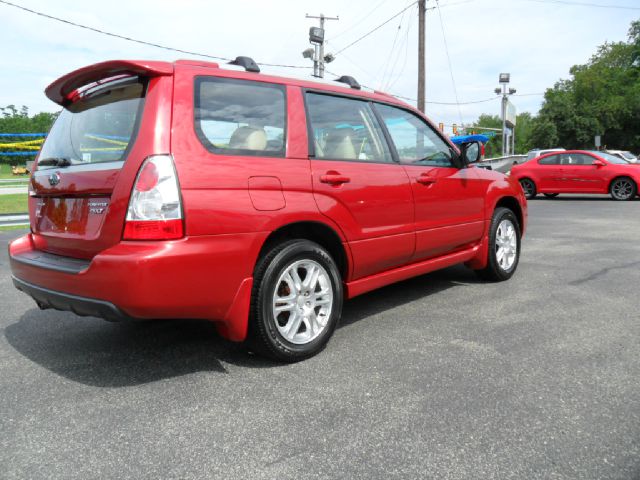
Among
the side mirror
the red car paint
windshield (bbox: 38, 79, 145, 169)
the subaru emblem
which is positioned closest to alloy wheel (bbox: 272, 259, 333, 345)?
windshield (bbox: 38, 79, 145, 169)

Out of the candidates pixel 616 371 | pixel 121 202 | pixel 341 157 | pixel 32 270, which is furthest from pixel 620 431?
pixel 32 270

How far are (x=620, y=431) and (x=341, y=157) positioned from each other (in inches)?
85.2

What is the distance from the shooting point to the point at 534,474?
2.03 metres

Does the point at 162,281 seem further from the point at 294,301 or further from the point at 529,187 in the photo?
the point at 529,187

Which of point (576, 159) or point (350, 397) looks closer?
point (350, 397)

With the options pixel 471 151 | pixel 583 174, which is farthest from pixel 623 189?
pixel 471 151

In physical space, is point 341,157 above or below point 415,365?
above

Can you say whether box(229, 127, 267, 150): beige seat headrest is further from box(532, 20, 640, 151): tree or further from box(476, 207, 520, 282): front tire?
box(532, 20, 640, 151): tree

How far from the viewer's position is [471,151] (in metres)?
4.78

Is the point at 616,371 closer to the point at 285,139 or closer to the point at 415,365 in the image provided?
the point at 415,365

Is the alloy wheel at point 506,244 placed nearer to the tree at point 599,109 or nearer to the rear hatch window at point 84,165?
the rear hatch window at point 84,165

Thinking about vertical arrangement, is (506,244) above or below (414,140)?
below

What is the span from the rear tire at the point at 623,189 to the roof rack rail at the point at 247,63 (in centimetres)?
1515

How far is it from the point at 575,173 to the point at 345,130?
14421 mm
